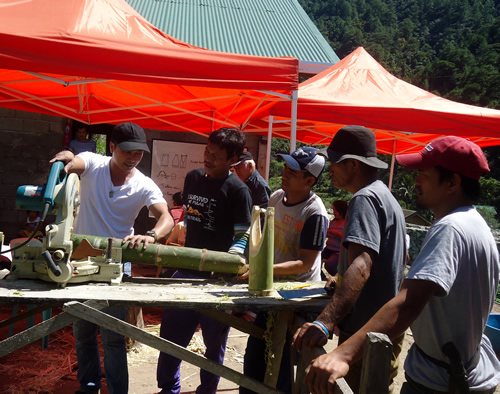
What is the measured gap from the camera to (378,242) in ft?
6.18

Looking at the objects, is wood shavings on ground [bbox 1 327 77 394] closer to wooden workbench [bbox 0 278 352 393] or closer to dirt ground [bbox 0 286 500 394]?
dirt ground [bbox 0 286 500 394]

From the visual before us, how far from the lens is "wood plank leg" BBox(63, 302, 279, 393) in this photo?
79.5 inches

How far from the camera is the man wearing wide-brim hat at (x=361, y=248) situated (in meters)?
1.78

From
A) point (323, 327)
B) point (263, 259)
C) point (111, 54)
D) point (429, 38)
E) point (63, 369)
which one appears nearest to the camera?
point (323, 327)

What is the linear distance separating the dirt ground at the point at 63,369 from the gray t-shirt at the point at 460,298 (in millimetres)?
2470

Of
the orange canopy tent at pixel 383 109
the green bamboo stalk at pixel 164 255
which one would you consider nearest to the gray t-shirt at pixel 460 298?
the green bamboo stalk at pixel 164 255

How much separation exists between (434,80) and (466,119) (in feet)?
115

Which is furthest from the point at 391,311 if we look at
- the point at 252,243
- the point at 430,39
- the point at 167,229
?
the point at 430,39

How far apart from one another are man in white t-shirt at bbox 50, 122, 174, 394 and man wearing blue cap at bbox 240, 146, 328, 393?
72 centimetres

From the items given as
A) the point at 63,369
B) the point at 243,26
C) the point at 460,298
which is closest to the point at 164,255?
the point at 460,298

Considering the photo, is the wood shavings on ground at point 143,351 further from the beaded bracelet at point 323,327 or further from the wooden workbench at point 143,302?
the beaded bracelet at point 323,327

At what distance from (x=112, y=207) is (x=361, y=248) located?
175cm

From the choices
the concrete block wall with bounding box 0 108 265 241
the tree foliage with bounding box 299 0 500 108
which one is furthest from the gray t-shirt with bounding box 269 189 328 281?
the tree foliage with bounding box 299 0 500 108

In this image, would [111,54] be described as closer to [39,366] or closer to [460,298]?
[39,366]
